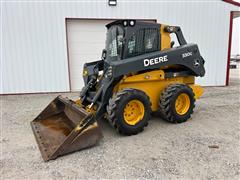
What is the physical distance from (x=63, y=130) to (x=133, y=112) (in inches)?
50.7

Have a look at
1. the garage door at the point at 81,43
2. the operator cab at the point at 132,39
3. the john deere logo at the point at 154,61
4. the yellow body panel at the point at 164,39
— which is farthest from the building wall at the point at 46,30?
the john deere logo at the point at 154,61

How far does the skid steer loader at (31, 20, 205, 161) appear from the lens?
10.9ft

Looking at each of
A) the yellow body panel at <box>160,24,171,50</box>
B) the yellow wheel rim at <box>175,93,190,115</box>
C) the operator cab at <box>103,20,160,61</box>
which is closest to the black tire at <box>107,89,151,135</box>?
the operator cab at <box>103,20,160,61</box>

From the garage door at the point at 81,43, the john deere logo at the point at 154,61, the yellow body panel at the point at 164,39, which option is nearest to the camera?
the john deere logo at the point at 154,61

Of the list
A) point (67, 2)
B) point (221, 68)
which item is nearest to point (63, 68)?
point (67, 2)

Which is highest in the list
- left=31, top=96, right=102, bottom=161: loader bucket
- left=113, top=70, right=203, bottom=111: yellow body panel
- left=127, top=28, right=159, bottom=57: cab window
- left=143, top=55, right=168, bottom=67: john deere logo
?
left=127, top=28, right=159, bottom=57: cab window

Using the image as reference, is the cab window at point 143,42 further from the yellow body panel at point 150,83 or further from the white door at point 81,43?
the white door at point 81,43

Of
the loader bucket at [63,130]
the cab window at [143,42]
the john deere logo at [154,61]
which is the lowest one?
the loader bucket at [63,130]

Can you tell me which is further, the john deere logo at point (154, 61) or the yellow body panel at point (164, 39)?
the yellow body panel at point (164, 39)

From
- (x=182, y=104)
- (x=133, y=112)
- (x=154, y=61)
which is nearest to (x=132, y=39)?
(x=154, y=61)

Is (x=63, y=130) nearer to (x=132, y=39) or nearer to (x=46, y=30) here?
(x=132, y=39)

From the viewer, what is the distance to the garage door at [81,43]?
767 cm

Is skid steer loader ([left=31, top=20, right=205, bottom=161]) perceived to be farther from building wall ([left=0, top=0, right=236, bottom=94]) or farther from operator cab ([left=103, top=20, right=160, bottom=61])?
building wall ([left=0, top=0, right=236, bottom=94])

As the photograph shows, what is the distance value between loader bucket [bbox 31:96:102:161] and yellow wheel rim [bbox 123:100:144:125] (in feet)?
2.25
